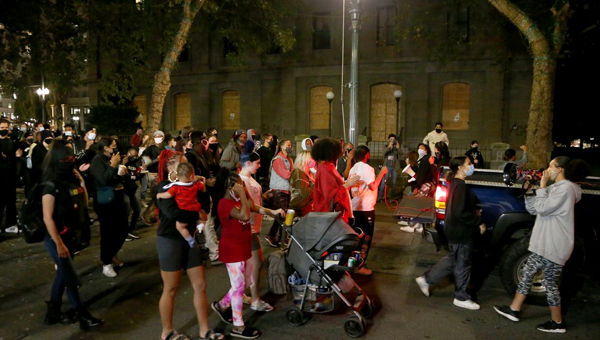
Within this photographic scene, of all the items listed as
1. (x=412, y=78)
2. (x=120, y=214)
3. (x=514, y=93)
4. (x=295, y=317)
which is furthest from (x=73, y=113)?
(x=295, y=317)

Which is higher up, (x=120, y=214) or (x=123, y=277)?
(x=120, y=214)

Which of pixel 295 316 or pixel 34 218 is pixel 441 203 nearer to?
pixel 295 316

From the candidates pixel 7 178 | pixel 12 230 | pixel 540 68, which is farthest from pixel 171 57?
pixel 540 68

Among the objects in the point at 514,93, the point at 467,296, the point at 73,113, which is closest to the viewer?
the point at 467,296

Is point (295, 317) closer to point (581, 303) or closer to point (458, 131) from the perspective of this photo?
point (581, 303)

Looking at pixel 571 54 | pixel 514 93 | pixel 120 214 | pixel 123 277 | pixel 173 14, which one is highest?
pixel 173 14

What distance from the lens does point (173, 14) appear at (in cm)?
2156

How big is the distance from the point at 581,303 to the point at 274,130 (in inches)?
941

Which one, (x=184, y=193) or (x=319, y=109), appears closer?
(x=184, y=193)

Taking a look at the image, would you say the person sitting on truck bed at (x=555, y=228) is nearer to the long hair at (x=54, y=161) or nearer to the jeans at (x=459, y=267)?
the jeans at (x=459, y=267)

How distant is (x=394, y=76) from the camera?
25.3m

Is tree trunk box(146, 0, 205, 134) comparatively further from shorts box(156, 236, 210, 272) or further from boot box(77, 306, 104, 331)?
shorts box(156, 236, 210, 272)

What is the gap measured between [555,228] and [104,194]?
5.66 m

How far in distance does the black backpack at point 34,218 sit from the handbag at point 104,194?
1.82 m
